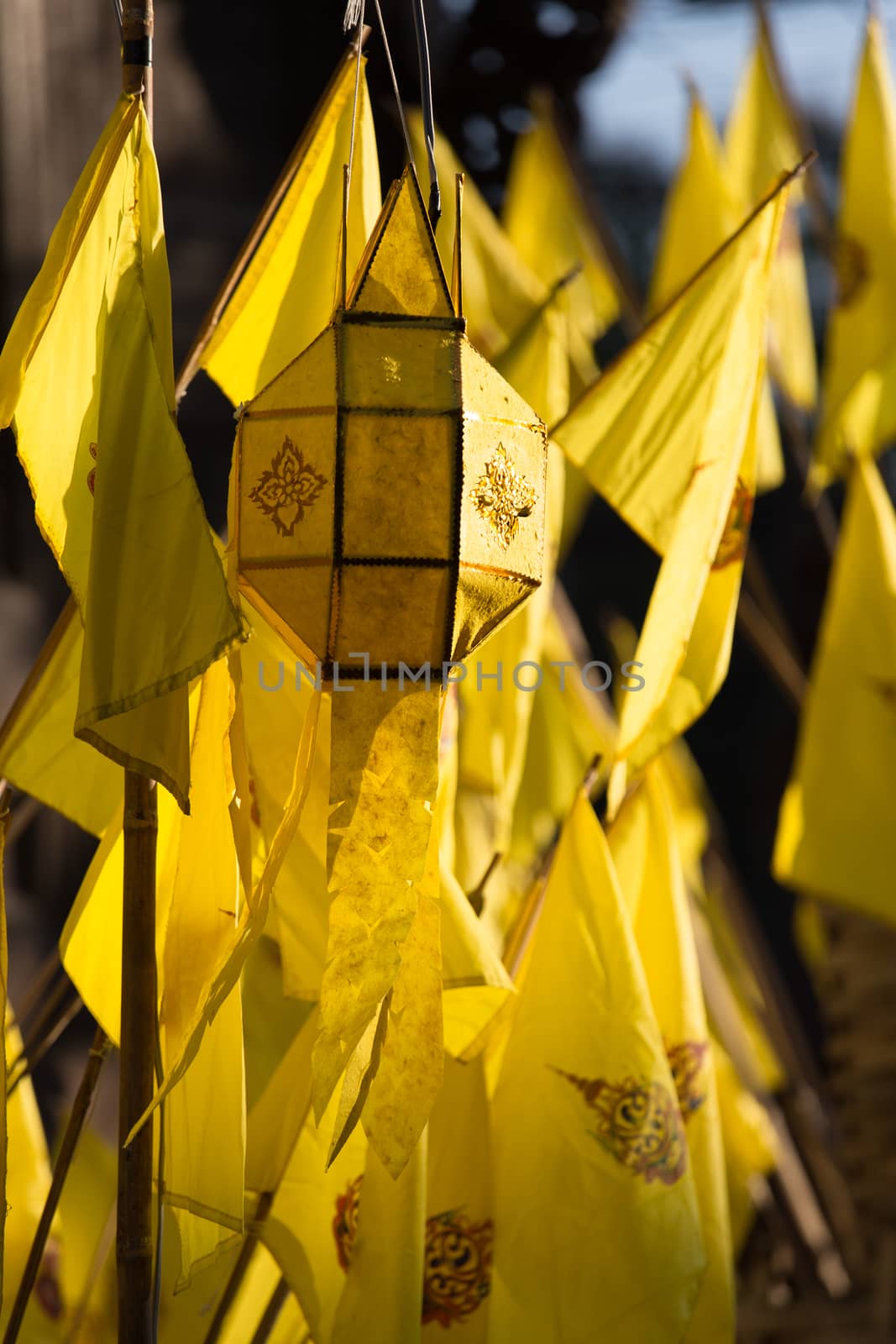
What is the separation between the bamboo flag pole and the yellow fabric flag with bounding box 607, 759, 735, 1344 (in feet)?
2.85

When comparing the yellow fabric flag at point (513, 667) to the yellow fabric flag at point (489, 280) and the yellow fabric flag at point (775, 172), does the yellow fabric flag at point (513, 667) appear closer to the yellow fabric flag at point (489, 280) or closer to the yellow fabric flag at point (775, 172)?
the yellow fabric flag at point (489, 280)

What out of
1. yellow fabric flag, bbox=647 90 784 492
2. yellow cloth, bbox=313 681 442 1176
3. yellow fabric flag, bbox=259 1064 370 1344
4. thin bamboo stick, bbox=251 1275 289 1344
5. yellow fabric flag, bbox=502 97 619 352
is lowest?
thin bamboo stick, bbox=251 1275 289 1344

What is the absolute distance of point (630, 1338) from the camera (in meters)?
2.18

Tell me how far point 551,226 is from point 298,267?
6.91 ft

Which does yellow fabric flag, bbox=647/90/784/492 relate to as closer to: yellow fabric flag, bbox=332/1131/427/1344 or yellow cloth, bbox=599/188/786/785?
yellow cloth, bbox=599/188/786/785

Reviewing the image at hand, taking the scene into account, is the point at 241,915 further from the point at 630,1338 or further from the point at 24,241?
the point at 24,241

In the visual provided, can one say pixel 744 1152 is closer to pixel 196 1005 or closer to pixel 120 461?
pixel 196 1005

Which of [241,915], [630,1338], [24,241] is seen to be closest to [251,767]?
[241,915]

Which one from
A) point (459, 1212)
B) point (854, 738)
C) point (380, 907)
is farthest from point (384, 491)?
point (854, 738)

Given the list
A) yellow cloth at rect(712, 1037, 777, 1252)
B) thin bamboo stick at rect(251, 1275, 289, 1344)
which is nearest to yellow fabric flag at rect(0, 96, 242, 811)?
thin bamboo stick at rect(251, 1275, 289, 1344)

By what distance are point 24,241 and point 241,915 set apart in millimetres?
2445

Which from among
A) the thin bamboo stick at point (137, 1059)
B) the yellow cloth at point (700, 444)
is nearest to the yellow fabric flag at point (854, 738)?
the yellow cloth at point (700, 444)

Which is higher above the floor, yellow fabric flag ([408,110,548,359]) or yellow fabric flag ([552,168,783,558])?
yellow fabric flag ([408,110,548,359])

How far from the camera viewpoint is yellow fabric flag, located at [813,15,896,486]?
3578mm
